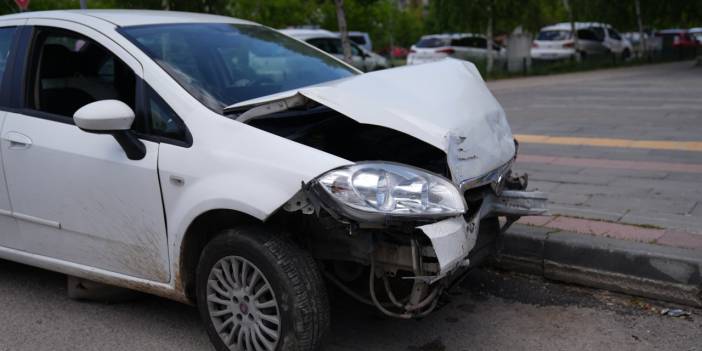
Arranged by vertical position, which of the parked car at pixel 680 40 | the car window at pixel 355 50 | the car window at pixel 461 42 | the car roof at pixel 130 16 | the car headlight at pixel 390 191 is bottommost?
the parked car at pixel 680 40

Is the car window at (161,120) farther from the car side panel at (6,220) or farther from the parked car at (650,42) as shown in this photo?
the parked car at (650,42)

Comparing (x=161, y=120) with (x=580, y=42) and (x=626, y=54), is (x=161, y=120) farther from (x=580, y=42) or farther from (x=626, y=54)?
(x=626, y=54)

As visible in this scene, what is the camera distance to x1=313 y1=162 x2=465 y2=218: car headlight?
3.14 m

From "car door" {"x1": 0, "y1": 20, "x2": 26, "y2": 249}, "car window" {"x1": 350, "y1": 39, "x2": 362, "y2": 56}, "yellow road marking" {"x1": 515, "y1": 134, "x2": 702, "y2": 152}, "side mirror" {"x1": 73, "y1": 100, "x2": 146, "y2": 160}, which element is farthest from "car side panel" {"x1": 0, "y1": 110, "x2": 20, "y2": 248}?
"car window" {"x1": 350, "y1": 39, "x2": 362, "y2": 56}

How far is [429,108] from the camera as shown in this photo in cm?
362

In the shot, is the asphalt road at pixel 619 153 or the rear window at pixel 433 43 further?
the rear window at pixel 433 43

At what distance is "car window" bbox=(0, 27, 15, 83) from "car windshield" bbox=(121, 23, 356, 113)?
0.89m

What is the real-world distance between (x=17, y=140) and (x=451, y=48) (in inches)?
976

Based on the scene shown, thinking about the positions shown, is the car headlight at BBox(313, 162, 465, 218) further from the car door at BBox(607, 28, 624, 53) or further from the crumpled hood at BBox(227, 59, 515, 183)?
the car door at BBox(607, 28, 624, 53)

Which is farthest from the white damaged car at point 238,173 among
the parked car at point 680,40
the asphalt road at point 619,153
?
the parked car at point 680,40

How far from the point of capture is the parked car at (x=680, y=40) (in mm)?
33072

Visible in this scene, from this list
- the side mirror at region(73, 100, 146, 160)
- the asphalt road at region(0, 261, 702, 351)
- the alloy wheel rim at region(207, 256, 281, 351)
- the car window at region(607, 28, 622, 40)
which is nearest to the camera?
the alloy wheel rim at region(207, 256, 281, 351)

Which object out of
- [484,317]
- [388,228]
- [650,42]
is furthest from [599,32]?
[388,228]

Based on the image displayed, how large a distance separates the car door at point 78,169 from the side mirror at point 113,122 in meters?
0.05
